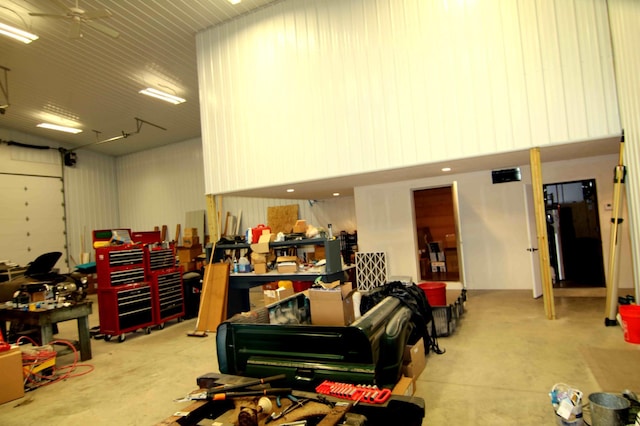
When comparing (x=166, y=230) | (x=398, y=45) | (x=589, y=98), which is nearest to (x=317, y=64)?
(x=398, y=45)

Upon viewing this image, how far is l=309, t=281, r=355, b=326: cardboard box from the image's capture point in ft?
9.72

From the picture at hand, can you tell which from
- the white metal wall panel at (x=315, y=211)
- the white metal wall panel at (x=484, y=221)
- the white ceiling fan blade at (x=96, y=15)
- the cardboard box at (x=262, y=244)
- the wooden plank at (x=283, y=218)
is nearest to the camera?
the white ceiling fan blade at (x=96, y=15)

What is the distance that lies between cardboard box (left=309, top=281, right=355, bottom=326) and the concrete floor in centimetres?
92

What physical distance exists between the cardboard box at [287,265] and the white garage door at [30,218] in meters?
8.47

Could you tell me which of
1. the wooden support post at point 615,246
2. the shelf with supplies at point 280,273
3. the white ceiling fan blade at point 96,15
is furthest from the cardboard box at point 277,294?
the wooden support post at point 615,246

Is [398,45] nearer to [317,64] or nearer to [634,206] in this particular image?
[317,64]

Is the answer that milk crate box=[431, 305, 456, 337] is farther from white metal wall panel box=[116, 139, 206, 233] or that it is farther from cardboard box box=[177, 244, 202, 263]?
white metal wall panel box=[116, 139, 206, 233]

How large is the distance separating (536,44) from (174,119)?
853 cm

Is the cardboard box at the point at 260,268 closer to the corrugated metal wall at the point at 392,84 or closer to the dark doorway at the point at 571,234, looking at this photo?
the corrugated metal wall at the point at 392,84

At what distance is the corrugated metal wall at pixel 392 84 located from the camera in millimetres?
4316

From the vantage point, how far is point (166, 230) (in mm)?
11727

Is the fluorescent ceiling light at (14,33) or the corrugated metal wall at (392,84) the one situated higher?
the fluorescent ceiling light at (14,33)

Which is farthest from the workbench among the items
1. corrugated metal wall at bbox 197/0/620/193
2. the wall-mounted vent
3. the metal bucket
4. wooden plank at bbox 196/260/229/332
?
the wall-mounted vent

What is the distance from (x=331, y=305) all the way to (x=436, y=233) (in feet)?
23.7
